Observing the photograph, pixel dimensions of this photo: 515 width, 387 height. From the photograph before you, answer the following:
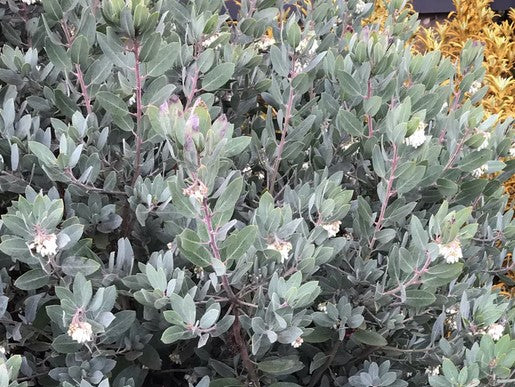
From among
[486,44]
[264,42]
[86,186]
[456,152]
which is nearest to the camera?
[86,186]

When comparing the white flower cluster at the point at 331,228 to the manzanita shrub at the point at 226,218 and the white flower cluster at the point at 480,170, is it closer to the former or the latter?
the manzanita shrub at the point at 226,218

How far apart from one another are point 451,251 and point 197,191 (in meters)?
0.50

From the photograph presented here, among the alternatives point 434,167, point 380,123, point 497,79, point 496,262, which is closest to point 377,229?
point 434,167

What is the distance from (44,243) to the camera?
1065 mm

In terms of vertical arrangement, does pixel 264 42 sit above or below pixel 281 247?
above

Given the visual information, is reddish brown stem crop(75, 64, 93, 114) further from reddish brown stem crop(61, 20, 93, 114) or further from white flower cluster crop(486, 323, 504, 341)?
white flower cluster crop(486, 323, 504, 341)

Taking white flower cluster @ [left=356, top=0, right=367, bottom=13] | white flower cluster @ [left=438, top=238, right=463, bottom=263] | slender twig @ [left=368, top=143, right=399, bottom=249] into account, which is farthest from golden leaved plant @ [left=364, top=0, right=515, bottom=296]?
white flower cluster @ [left=438, top=238, right=463, bottom=263]

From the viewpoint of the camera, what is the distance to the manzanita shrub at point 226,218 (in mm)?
1091

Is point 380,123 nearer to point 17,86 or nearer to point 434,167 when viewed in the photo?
point 434,167

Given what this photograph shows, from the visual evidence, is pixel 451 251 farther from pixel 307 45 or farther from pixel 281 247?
pixel 307 45

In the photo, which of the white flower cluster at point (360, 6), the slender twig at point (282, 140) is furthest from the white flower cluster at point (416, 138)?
the white flower cluster at point (360, 6)

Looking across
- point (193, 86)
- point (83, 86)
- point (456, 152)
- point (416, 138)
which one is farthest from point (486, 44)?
point (83, 86)

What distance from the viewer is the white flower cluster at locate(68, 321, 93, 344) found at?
105 centimetres

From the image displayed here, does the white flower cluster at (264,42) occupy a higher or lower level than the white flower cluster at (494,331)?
higher
